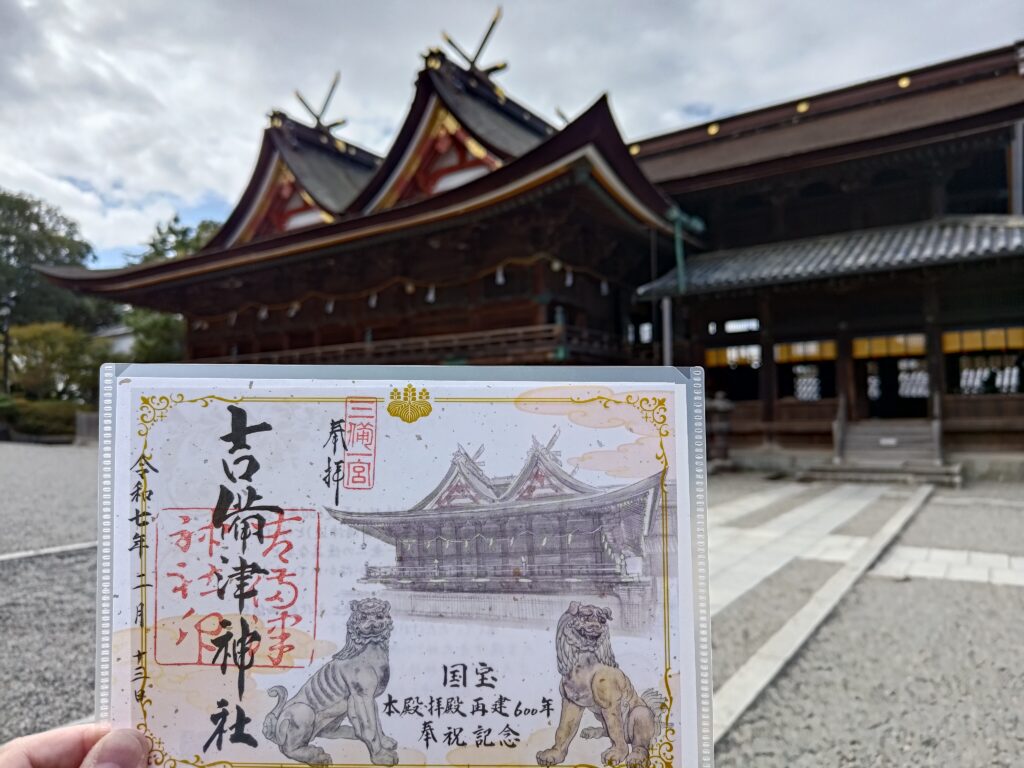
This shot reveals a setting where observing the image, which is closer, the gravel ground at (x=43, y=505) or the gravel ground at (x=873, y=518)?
the gravel ground at (x=43, y=505)

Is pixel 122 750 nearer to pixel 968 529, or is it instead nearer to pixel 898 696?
Result: pixel 898 696

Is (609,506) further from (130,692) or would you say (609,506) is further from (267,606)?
(130,692)

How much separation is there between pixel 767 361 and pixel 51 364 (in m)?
24.2

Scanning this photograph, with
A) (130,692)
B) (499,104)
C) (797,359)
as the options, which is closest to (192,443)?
(130,692)

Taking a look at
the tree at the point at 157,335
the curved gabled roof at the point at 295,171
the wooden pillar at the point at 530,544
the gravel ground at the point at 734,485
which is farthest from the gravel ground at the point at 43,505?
the tree at the point at 157,335

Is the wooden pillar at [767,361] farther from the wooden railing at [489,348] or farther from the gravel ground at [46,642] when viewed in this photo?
the gravel ground at [46,642]

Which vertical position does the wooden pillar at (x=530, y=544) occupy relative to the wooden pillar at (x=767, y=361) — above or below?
below

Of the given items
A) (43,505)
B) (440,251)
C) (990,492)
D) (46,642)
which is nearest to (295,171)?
(440,251)

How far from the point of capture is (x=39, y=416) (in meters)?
19.9

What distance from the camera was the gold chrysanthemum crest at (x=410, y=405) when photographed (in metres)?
1.34

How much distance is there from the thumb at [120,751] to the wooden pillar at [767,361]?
11730 mm

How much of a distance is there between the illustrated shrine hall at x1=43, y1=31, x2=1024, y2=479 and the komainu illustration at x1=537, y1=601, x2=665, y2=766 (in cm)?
816

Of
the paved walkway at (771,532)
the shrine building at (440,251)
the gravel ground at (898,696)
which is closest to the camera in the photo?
the gravel ground at (898,696)

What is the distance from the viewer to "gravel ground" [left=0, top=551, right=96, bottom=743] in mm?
2719
